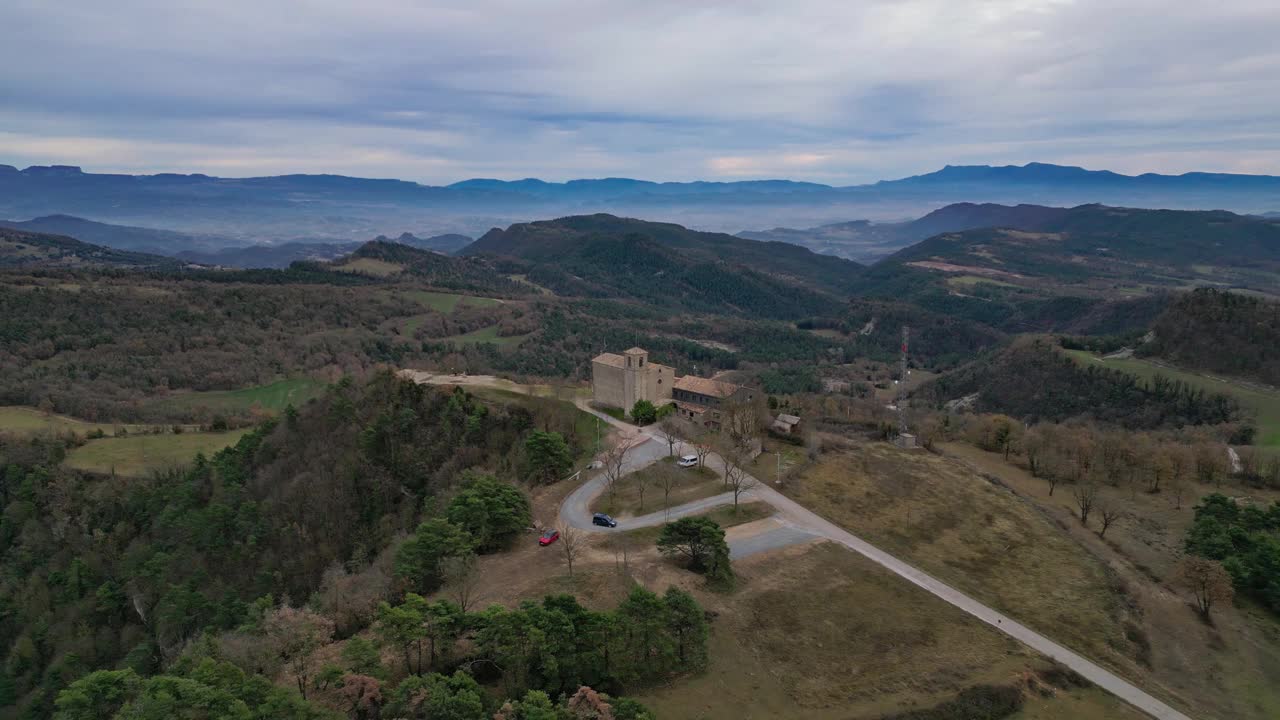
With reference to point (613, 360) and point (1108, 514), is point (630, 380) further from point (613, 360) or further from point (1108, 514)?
point (1108, 514)

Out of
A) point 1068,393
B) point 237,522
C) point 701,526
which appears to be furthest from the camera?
point 1068,393

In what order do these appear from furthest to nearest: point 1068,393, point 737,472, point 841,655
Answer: point 1068,393, point 737,472, point 841,655

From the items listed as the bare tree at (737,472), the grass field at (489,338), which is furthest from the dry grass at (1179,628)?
the grass field at (489,338)

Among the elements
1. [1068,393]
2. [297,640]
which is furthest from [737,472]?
[1068,393]

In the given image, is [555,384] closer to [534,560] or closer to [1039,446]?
[534,560]

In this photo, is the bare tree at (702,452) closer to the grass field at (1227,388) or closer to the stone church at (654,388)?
the stone church at (654,388)

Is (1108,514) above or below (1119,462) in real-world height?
below
